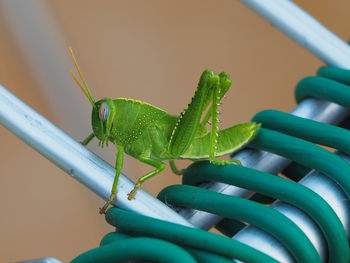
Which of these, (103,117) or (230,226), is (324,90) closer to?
(230,226)

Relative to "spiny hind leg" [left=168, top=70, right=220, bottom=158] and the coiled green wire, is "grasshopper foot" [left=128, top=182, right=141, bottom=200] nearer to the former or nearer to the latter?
the coiled green wire

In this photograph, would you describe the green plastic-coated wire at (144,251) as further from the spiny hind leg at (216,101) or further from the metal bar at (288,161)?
the spiny hind leg at (216,101)

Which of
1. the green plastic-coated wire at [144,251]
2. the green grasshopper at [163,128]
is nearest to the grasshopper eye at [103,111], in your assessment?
the green grasshopper at [163,128]

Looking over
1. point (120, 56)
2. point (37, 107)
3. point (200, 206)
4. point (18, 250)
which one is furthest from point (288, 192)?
point (120, 56)

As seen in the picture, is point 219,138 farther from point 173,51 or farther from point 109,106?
point 173,51

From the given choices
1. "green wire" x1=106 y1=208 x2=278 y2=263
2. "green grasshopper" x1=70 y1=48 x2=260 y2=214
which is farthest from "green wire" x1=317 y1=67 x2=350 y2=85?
"green wire" x1=106 y1=208 x2=278 y2=263

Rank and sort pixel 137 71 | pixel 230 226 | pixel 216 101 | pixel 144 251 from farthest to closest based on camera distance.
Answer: pixel 137 71 < pixel 216 101 < pixel 230 226 < pixel 144 251

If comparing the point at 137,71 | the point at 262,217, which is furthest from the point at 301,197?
the point at 137,71
